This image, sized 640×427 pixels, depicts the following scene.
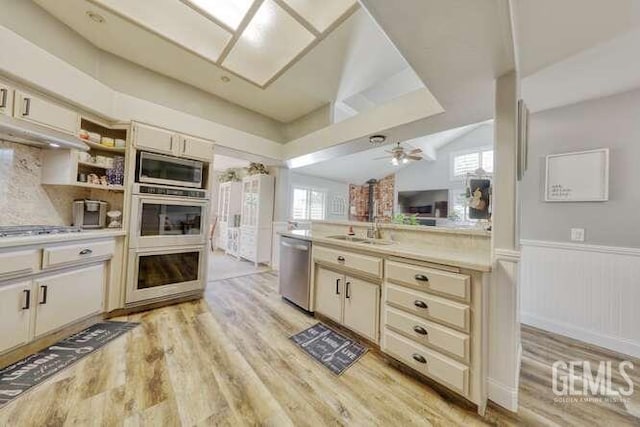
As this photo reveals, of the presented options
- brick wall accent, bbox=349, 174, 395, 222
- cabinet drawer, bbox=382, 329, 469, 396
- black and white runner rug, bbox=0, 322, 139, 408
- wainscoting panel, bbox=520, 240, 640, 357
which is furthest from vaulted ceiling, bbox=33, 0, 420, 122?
brick wall accent, bbox=349, 174, 395, 222

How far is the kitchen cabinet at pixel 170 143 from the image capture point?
2613mm

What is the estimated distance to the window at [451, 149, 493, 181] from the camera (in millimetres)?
5941

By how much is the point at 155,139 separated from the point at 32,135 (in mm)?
977

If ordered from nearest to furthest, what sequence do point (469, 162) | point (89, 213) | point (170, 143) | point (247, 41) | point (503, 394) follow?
point (503, 394)
point (247, 41)
point (89, 213)
point (170, 143)
point (469, 162)

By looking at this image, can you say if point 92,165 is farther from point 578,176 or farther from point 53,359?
point 578,176

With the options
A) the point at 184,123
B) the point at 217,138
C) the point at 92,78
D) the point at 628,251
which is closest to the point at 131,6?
the point at 92,78

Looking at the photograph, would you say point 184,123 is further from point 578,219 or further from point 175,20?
point 578,219

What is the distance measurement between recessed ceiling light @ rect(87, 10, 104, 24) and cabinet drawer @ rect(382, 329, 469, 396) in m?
3.77

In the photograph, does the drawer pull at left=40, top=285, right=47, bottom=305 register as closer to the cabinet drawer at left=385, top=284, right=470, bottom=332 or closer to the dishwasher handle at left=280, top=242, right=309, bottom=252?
the dishwasher handle at left=280, top=242, right=309, bottom=252

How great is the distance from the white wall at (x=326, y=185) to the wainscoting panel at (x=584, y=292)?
4705 millimetres

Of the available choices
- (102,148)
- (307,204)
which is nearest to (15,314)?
(102,148)

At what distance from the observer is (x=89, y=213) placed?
2549 millimetres

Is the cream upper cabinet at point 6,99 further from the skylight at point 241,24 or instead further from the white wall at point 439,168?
the white wall at point 439,168

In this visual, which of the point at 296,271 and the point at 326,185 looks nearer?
the point at 296,271
